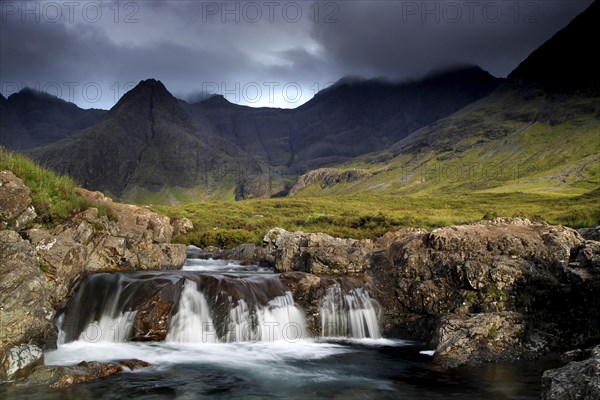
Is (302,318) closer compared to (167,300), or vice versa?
(167,300)

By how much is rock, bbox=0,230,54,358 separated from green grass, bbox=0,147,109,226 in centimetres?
610

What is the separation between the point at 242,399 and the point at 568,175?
187 metres

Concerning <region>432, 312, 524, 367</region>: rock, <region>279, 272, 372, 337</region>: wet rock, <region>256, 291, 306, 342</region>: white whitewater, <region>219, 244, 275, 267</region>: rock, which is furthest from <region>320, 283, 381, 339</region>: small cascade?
<region>219, 244, 275, 267</region>: rock

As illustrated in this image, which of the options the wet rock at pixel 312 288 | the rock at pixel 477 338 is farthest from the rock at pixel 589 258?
the wet rock at pixel 312 288

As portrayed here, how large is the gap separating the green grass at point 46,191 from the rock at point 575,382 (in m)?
26.9

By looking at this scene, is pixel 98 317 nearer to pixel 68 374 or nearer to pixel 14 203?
pixel 68 374

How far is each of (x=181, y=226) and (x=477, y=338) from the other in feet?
169

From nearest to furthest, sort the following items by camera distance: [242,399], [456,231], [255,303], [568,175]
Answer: [242,399] < [255,303] < [456,231] < [568,175]

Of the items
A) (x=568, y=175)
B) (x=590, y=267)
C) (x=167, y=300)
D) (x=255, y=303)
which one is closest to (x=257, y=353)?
(x=255, y=303)

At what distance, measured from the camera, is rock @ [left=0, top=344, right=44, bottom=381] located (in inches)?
643

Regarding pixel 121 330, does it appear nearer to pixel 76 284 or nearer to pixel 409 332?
pixel 76 284

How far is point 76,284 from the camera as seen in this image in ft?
83.1

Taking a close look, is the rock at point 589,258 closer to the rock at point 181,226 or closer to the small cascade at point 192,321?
the small cascade at point 192,321

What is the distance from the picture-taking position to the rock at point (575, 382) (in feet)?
40.9
